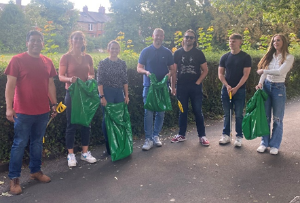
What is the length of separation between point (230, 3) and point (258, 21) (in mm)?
6837

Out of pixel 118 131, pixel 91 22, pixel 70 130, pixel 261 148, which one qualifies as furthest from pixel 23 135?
pixel 91 22

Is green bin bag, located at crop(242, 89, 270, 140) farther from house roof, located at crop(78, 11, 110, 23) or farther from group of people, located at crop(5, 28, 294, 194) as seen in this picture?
house roof, located at crop(78, 11, 110, 23)

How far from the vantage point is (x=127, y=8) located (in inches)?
1697

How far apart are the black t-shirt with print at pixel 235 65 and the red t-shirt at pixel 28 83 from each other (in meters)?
3.14

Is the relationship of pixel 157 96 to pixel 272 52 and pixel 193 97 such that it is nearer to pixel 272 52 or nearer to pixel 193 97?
pixel 193 97

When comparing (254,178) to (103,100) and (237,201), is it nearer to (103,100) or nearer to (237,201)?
(237,201)

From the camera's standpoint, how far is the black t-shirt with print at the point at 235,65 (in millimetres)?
5309

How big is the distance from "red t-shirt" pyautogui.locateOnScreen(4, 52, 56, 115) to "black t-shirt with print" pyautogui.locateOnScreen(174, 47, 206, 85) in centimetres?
254

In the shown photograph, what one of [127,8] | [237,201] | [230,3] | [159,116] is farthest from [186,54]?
[127,8]

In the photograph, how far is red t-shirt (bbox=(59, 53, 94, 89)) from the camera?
179 inches

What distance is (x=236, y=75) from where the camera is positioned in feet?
17.6

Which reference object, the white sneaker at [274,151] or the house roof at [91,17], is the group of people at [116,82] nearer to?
the white sneaker at [274,151]

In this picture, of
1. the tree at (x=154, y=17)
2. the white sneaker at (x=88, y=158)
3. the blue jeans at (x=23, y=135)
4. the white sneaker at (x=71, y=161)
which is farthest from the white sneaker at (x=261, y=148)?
the tree at (x=154, y=17)

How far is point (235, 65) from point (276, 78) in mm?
718
